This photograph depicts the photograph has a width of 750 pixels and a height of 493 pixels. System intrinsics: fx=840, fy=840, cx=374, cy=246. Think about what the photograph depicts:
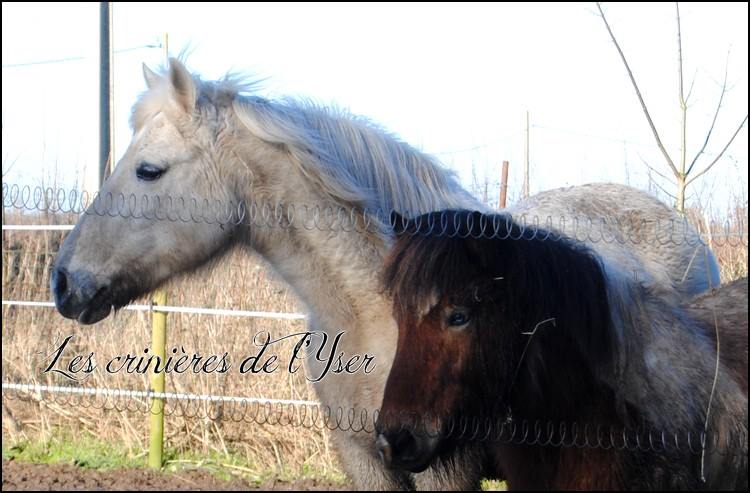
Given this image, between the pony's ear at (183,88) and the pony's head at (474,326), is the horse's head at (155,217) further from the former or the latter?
the pony's head at (474,326)

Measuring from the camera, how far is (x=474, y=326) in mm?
2627

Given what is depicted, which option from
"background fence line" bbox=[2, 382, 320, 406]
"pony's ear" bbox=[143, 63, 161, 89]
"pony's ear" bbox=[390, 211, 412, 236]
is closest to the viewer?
"pony's ear" bbox=[390, 211, 412, 236]

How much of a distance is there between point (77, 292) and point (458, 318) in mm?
1732

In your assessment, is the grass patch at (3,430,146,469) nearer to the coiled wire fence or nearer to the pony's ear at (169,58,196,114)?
the coiled wire fence

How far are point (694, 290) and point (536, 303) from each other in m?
2.30

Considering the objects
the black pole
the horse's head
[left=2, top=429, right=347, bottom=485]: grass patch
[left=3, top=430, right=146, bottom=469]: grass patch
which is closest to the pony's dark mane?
the horse's head

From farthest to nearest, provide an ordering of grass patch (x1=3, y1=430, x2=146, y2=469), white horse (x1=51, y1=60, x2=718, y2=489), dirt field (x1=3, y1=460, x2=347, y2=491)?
grass patch (x1=3, y1=430, x2=146, y2=469)
dirt field (x1=3, y1=460, x2=347, y2=491)
white horse (x1=51, y1=60, x2=718, y2=489)

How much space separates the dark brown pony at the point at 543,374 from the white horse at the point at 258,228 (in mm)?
703

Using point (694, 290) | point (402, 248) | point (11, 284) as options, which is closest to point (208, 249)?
point (402, 248)

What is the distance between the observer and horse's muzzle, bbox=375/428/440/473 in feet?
8.27

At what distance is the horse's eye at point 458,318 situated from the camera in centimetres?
262

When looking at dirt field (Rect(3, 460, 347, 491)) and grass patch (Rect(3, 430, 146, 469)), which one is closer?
dirt field (Rect(3, 460, 347, 491))

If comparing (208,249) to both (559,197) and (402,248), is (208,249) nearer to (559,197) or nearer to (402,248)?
(402,248)

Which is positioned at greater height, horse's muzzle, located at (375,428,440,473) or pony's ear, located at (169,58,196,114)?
pony's ear, located at (169,58,196,114)
